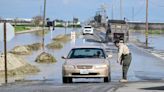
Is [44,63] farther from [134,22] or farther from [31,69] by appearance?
[134,22]

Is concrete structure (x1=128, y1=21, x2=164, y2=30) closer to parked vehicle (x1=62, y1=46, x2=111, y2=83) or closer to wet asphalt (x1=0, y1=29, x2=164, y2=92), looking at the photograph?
wet asphalt (x1=0, y1=29, x2=164, y2=92)

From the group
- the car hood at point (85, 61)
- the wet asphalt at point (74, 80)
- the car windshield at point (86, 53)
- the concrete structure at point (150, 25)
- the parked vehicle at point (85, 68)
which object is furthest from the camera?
the concrete structure at point (150, 25)

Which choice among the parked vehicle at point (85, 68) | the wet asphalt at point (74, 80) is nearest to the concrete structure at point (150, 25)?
the wet asphalt at point (74, 80)

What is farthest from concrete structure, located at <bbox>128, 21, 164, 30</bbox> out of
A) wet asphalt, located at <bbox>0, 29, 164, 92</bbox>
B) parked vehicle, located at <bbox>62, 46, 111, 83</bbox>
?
parked vehicle, located at <bbox>62, 46, 111, 83</bbox>

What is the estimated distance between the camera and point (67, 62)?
69.0ft

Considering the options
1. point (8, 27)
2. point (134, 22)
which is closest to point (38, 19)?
point (134, 22)

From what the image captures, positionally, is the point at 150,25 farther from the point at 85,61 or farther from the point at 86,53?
the point at 85,61

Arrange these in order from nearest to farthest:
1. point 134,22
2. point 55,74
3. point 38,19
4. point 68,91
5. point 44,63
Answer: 1. point 68,91
2. point 55,74
3. point 44,63
4. point 38,19
5. point 134,22

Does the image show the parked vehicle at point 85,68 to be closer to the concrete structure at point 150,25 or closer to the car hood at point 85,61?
the car hood at point 85,61

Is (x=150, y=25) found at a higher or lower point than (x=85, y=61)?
higher

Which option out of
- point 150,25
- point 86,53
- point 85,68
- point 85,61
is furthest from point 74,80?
point 150,25

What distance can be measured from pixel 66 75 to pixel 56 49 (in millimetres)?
29772

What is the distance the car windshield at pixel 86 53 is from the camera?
71.7 feet

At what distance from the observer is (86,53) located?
22.2 m
